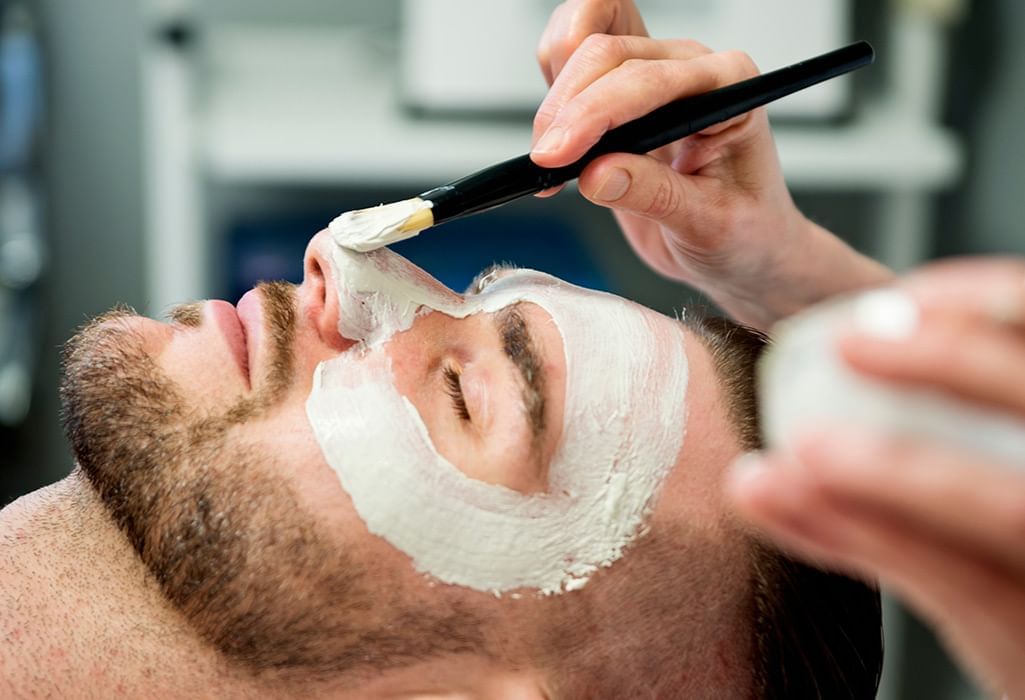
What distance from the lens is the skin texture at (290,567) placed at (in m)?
0.70

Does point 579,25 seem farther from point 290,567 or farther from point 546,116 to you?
point 290,567

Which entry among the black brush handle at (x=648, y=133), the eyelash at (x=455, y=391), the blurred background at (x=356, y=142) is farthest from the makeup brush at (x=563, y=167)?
the blurred background at (x=356, y=142)

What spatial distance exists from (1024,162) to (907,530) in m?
1.38

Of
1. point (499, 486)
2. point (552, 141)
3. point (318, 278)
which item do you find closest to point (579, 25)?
point (552, 141)

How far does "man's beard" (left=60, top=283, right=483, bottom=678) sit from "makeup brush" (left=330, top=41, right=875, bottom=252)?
126mm

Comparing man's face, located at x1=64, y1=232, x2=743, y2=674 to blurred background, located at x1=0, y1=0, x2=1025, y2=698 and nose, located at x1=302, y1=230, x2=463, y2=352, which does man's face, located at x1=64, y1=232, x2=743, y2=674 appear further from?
blurred background, located at x1=0, y1=0, x2=1025, y2=698

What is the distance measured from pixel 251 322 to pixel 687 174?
40 cm

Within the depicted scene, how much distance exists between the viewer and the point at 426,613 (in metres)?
0.70

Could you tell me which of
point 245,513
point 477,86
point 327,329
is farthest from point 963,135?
point 245,513

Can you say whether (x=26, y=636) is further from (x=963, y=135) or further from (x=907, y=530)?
(x=963, y=135)

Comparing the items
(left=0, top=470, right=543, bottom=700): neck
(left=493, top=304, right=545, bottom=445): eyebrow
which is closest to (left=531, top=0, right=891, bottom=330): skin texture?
(left=493, top=304, right=545, bottom=445): eyebrow

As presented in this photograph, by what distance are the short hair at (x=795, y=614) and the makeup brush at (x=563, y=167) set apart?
161 mm

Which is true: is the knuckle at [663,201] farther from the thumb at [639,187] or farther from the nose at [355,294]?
the nose at [355,294]

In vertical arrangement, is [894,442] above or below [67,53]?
above
